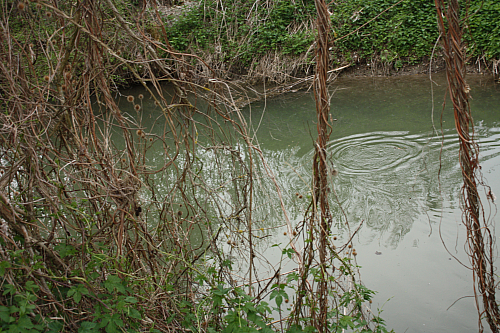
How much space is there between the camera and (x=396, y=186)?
160 inches

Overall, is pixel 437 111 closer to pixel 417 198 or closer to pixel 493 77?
pixel 493 77

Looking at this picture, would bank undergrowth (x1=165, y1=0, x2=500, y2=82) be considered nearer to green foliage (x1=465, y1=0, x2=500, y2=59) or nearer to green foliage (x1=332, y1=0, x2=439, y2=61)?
green foliage (x1=332, y1=0, x2=439, y2=61)

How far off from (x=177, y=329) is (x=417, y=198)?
8.92ft

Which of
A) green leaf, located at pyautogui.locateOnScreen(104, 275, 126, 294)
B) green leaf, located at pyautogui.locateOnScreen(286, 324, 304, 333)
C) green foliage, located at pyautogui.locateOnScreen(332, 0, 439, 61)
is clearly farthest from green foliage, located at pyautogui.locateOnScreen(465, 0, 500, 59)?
green leaf, located at pyautogui.locateOnScreen(104, 275, 126, 294)

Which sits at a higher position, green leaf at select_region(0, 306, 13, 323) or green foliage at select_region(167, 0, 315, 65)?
green foliage at select_region(167, 0, 315, 65)

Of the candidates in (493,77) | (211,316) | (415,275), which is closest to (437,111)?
(493,77)

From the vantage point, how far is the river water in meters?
2.56

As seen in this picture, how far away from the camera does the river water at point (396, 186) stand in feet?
8.39

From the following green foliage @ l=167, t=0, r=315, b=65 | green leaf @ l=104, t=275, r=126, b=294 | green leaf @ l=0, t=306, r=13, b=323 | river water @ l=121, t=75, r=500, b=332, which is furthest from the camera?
green foliage @ l=167, t=0, r=315, b=65

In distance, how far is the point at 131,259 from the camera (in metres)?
1.98

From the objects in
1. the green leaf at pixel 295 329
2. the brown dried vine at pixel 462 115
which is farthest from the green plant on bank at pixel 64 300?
the brown dried vine at pixel 462 115

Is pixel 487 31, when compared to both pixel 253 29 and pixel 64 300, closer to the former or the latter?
pixel 253 29

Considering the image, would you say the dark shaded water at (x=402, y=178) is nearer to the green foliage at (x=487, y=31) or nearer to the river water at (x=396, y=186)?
the river water at (x=396, y=186)

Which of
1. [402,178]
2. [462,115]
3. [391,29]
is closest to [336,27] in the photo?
[391,29]
